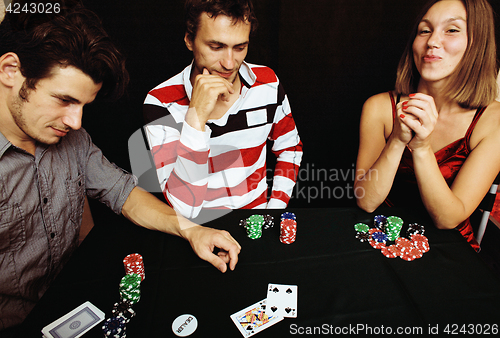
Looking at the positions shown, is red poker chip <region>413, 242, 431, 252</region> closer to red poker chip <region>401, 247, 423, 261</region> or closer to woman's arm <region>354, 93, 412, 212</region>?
red poker chip <region>401, 247, 423, 261</region>

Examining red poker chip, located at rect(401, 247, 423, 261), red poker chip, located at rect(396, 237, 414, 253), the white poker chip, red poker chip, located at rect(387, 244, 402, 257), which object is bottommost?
the white poker chip

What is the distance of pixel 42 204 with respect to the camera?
1341 mm

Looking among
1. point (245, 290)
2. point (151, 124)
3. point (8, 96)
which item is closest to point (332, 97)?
point (151, 124)

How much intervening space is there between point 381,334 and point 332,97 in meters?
2.24

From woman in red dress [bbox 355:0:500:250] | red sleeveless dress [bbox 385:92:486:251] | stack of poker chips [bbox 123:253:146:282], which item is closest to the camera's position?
stack of poker chips [bbox 123:253:146:282]

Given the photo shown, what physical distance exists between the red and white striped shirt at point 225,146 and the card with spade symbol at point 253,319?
64cm

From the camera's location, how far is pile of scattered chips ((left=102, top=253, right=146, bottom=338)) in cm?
91

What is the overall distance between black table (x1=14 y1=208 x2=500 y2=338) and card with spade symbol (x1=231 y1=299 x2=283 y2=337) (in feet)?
0.06

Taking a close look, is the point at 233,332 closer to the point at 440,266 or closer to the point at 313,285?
the point at 313,285

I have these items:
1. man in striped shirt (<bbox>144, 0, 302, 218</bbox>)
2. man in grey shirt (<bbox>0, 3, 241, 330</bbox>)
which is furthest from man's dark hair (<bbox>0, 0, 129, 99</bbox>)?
man in striped shirt (<bbox>144, 0, 302, 218</bbox>)

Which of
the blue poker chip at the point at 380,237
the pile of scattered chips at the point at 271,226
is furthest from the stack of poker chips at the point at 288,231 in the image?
the blue poker chip at the point at 380,237

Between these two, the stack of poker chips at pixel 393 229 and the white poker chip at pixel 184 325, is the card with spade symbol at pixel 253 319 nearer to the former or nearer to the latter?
the white poker chip at pixel 184 325

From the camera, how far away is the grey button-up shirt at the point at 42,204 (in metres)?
1.23

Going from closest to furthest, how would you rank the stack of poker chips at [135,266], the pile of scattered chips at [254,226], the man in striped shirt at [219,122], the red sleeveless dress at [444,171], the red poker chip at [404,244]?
1. the stack of poker chips at [135,266]
2. the red poker chip at [404,244]
3. the pile of scattered chips at [254,226]
4. the man in striped shirt at [219,122]
5. the red sleeveless dress at [444,171]
